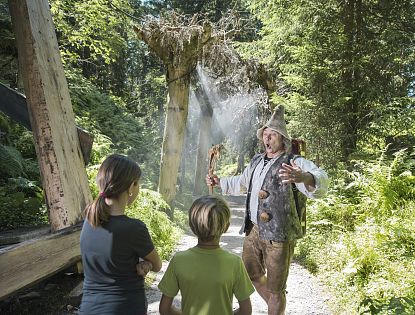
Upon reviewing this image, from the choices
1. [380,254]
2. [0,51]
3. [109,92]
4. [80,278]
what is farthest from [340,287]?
[109,92]

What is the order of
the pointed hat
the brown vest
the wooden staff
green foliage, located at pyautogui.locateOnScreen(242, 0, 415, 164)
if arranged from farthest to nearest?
1. green foliage, located at pyautogui.locateOnScreen(242, 0, 415, 164)
2. the wooden staff
3. the pointed hat
4. the brown vest

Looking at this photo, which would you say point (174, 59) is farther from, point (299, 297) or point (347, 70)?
point (299, 297)

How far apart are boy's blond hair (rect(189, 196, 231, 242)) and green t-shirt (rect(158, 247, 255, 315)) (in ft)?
0.39

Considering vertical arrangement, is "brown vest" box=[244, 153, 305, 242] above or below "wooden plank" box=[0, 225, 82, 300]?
above

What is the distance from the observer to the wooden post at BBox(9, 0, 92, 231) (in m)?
4.84

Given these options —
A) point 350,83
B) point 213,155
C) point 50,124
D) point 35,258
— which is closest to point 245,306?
point 213,155

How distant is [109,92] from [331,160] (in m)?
12.0

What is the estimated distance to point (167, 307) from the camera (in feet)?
8.29

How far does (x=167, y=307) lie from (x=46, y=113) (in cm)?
325

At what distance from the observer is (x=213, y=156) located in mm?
4180

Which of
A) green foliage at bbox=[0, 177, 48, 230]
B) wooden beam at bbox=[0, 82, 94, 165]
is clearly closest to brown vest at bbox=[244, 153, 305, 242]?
wooden beam at bbox=[0, 82, 94, 165]

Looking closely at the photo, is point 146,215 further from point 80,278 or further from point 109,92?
point 109,92

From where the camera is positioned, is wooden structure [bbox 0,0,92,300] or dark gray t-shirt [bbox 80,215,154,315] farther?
wooden structure [bbox 0,0,92,300]

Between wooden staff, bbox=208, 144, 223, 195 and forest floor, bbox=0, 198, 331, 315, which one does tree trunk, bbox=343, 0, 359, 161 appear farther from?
wooden staff, bbox=208, 144, 223, 195
